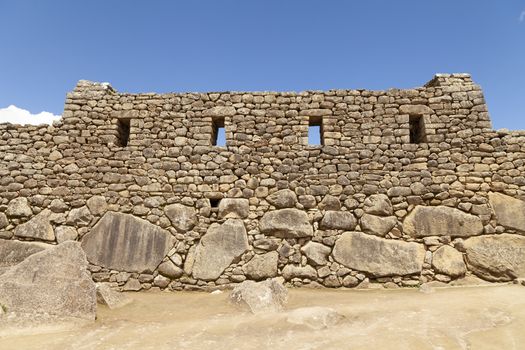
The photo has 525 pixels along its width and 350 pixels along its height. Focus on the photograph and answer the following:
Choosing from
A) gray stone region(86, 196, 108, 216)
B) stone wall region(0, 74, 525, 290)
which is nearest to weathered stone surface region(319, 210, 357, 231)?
stone wall region(0, 74, 525, 290)

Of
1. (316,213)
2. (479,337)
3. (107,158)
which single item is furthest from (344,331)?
(107,158)

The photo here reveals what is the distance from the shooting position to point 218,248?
21.3 ft

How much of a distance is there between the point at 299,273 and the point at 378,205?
2102mm

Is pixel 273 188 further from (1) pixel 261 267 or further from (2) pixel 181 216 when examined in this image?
(2) pixel 181 216

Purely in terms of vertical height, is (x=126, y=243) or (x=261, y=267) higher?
(x=126, y=243)

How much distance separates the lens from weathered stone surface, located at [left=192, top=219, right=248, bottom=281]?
20.9ft

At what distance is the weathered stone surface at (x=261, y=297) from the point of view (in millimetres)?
4688

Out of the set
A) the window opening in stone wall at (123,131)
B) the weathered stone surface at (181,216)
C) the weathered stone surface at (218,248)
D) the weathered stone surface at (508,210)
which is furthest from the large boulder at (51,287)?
the weathered stone surface at (508,210)

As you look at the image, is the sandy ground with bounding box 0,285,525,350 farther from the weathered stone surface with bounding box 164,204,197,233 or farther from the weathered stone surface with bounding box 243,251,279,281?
the weathered stone surface with bounding box 164,204,197,233

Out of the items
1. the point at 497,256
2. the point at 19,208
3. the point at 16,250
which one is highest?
the point at 19,208

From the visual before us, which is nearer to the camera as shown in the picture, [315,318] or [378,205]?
[315,318]

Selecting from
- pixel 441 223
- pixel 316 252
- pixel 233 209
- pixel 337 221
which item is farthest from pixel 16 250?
pixel 441 223

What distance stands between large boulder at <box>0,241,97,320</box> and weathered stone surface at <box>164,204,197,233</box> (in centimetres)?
199

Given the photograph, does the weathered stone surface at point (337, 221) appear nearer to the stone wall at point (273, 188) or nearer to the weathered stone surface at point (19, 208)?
the stone wall at point (273, 188)
